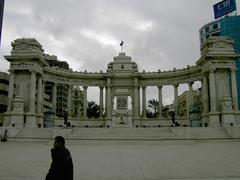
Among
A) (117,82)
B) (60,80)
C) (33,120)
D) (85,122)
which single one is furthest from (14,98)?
(117,82)

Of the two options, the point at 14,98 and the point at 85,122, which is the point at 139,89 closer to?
the point at 85,122

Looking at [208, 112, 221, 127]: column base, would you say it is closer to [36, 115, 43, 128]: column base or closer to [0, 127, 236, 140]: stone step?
[0, 127, 236, 140]: stone step

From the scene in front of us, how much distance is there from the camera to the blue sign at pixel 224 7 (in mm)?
74875

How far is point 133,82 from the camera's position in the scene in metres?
64.1

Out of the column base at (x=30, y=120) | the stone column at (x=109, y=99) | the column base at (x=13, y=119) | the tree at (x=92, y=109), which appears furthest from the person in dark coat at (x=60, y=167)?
the tree at (x=92, y=109)

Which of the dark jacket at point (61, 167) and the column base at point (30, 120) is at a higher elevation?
the column base at point (30, 120)

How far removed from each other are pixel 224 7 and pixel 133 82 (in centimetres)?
3546

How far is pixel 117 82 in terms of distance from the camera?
64875 mm

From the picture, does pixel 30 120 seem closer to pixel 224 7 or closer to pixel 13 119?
pixel 13 119

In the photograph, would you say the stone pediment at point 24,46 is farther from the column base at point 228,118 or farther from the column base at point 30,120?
the column base at point 228,118

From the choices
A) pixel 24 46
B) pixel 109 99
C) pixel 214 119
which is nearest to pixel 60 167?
pixel 214 119

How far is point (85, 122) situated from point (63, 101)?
54831 millimetres

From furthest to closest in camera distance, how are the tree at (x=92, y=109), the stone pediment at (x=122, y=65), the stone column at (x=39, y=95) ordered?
1. the tree at (x=92, y=109)
2. the stone pediment at (x=122, y=65)
3. the stone column at (x=39, y=95)

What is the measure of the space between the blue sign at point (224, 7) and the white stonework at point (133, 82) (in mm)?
28595
